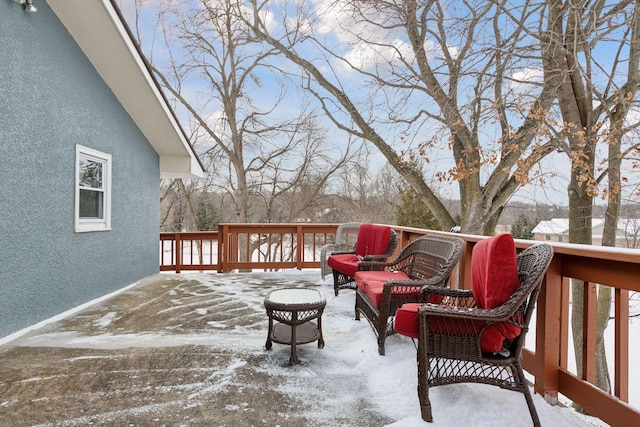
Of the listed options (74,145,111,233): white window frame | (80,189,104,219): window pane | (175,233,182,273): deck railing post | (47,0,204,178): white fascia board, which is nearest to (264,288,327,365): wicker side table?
(74,145,111,233): white window frame

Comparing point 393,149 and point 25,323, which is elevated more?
point 393,149

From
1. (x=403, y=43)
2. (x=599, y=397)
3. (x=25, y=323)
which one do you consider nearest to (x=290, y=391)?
(x=599, y=397)

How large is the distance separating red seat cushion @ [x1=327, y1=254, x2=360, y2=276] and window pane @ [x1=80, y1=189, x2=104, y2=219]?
330 centimetres

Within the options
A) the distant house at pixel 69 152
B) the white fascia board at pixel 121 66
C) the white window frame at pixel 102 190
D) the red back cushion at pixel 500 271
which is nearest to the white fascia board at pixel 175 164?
the white fascia board at pixel 121 66

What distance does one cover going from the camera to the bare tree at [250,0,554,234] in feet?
19.1

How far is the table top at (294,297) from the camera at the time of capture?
2834 mm

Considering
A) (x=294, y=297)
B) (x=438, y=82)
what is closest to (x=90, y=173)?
(x=294, y=297)

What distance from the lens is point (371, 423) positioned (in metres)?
1.96

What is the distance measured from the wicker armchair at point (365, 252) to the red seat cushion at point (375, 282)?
2.10 feet

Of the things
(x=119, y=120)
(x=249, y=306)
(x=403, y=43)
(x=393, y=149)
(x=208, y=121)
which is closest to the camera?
(x=249, y=306)

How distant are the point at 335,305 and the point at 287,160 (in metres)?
10.5

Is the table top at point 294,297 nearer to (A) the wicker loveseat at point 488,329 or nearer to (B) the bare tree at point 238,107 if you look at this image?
(A) the wicker loveseat at point 488,329

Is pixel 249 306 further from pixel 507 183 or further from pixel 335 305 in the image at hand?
pixel 507 183

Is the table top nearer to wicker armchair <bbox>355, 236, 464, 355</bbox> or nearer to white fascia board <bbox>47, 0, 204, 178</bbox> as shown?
wicker armchair <bbox>355, 236, 464, 355</bbox>
